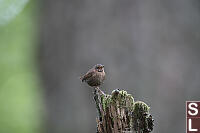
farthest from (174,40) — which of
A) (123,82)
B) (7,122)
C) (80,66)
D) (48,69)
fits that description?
(7,122)

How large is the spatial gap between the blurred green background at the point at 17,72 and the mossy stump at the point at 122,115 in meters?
5.09

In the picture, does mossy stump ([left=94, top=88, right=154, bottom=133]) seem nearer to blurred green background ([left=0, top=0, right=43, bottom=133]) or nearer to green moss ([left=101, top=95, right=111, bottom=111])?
green moss ([left=101, top=95, right=111, bottom=111])

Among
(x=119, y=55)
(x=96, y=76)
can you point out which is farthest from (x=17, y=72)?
(x=96, y=76)

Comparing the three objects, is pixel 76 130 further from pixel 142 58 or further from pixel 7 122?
pixel 7 122

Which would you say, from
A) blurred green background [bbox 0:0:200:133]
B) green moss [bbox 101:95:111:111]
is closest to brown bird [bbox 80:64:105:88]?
green moss [bbox 101:95:111:111]

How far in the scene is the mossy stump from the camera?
4.49 feet

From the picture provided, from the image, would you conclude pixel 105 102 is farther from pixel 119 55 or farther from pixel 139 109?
pixel 119 55

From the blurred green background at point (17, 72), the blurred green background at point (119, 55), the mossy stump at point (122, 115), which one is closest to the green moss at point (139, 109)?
the mossy stump at point (122, 115)

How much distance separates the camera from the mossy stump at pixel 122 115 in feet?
4.49

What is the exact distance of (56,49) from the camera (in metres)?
2.40

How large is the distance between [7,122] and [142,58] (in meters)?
4.54

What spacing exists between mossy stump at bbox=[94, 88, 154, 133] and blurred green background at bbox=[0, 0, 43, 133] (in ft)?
16.7

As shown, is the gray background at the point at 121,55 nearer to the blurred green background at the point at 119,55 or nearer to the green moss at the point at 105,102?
the blurred green background at the point at 119,55

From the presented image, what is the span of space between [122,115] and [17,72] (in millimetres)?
5349
